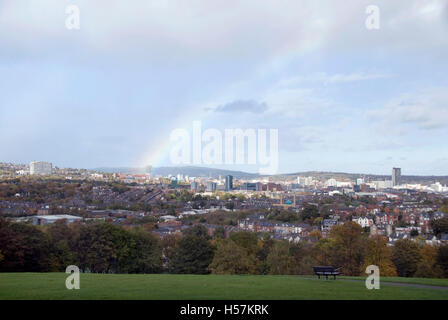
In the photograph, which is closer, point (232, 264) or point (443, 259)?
point (232, 264)

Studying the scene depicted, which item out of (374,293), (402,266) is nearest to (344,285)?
(374,293)

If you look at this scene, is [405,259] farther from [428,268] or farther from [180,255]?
[180,255]

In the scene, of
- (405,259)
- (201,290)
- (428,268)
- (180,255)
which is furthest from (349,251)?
(201,290)

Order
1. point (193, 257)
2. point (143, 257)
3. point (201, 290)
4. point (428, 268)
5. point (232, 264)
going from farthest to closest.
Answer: point (193, 257), point (143, 257), point (428, 268), point (232, 264), point (201, 290)

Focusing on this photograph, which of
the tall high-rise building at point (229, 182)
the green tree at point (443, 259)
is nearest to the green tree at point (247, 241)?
the green tree at point (443, 259)

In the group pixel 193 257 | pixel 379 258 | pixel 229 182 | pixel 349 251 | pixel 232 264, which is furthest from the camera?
pixel 229 182

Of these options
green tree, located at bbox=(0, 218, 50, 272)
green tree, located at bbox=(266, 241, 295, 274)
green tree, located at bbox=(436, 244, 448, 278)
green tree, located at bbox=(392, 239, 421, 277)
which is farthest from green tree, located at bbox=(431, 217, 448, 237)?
green tree, located at bbox=(0, 218, 50, 272)

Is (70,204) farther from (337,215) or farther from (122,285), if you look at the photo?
(122,285)
